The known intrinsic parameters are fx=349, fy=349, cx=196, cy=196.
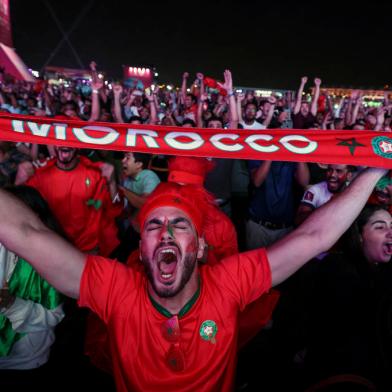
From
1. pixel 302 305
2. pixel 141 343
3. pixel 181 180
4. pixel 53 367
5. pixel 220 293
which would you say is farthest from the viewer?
pixel 302 305

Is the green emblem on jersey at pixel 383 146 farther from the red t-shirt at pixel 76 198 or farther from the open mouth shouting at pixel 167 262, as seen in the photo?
the red t-shirt at pixel 76 198

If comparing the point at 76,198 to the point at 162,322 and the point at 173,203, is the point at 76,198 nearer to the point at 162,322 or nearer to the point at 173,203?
the point at 173,203

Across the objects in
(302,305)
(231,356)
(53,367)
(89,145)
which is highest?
(89,145)

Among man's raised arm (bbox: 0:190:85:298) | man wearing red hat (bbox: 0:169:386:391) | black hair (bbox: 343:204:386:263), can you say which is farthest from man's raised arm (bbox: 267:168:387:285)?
man's raised arm (bbox: 0:190:85:298)

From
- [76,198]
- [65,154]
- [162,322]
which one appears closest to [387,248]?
[162,322]

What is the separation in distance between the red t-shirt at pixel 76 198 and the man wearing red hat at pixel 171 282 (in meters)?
1.70

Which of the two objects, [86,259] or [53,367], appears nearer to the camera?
[86,259]

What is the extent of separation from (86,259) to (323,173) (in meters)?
3.77

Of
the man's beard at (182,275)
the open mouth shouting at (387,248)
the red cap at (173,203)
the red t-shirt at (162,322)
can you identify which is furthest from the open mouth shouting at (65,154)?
the open mouth shouting at (387,248)

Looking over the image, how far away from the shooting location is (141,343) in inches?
72.5

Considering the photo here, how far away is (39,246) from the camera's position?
5.72ft

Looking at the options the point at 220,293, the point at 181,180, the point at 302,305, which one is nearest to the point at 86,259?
the point at 220,293

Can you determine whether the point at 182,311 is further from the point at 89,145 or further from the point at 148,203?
the point at 89,145

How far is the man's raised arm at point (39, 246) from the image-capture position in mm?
1717
